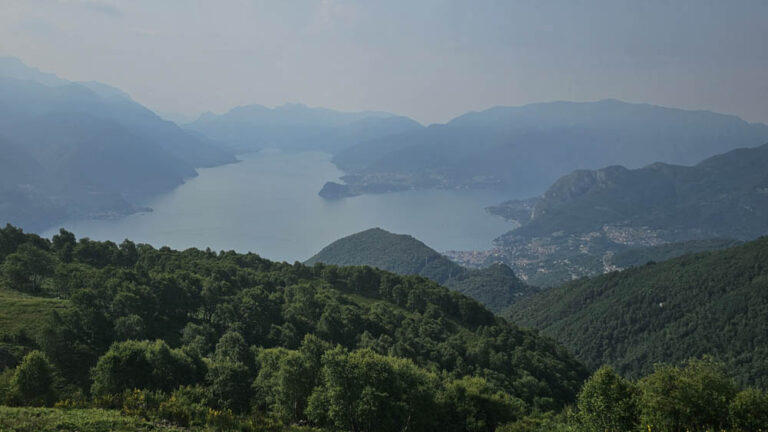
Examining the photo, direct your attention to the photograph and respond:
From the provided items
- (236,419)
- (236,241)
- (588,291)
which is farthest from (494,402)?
(236,241)

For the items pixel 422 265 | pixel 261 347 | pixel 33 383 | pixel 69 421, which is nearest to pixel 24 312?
pixel 33 383

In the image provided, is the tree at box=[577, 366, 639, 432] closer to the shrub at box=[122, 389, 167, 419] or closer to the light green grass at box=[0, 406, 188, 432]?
the light green grass at box=[0, 406, 188, 432]

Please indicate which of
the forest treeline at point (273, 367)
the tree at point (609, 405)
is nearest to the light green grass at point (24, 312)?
the forest treeline at point (273, 367)

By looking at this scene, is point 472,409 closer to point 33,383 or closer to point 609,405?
point 609,405

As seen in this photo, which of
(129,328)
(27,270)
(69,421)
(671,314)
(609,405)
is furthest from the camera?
(671,314)

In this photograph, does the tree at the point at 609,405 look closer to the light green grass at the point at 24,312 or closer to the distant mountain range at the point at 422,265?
the light green grass at the point at 24,312
